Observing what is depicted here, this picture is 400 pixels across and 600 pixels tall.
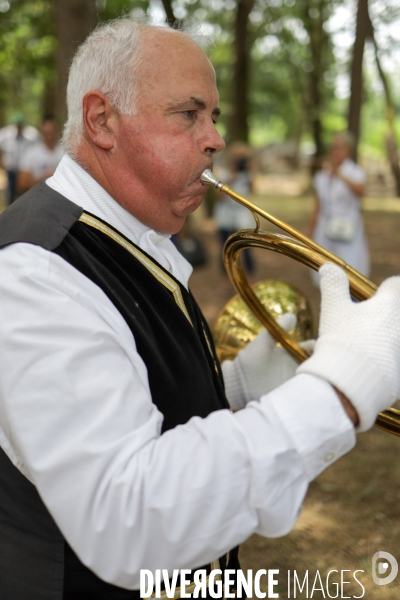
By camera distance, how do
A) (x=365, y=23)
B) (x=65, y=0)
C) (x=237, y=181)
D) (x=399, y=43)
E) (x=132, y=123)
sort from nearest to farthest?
(x=132, y=123), (x=65, y=0), (x=237, y=181), (x=365, y=23), (x=399, y=43)

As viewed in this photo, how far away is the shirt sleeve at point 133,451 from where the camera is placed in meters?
0.89

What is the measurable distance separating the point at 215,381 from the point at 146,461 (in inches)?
18.8

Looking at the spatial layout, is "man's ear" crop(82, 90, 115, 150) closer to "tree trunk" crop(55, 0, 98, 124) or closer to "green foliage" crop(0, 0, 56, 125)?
"tree trunk" crop(55, 0, 98, 124)

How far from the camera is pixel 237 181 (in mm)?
6750

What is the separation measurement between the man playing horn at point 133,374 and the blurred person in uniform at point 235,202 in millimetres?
5113

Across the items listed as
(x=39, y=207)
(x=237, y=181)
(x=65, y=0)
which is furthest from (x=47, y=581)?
(x=237, y=181)

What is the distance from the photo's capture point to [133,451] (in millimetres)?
900

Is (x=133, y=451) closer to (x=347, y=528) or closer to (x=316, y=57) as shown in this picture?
(x=347, y=528)

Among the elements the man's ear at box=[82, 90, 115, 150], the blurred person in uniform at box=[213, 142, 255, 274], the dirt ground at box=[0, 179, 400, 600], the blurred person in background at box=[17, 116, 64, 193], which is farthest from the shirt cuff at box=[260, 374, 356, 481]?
the blurred person in background at box=[17, 116, 64, 193]

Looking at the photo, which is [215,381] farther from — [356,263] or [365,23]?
[365,23]

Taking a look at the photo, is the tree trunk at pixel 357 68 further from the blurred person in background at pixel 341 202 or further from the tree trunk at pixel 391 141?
the tree trunk at pixel 391 141

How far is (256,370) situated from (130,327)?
70cm

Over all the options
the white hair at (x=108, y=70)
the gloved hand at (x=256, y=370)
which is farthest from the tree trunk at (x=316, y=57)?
the white hair at (x=108, y=70)

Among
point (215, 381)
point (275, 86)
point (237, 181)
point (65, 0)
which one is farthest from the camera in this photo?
point (275, 86)
